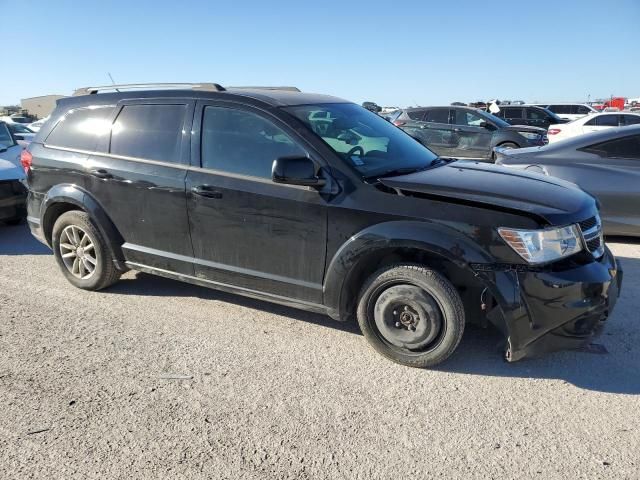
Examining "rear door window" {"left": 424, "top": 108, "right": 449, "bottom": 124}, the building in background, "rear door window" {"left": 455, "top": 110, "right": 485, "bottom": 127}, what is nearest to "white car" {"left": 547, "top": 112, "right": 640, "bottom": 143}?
"rear door window" {"left": 455, "top": 110, "right": 485, "bottom": 127}

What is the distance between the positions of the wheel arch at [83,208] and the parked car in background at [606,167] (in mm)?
4622

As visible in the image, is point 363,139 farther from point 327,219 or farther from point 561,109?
point 561,109

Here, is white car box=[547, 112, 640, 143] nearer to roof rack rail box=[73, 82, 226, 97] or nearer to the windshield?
the windshield

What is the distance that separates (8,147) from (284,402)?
741 cm

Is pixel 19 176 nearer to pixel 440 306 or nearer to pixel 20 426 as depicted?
pixel 20 426

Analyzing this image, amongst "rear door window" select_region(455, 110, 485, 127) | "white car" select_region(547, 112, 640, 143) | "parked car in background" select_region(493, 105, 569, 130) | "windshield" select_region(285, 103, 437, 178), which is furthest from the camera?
"parked car in background" select_region(493, 105, 569, 130)

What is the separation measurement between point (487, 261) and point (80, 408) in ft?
8.30

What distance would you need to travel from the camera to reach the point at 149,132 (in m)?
4.14

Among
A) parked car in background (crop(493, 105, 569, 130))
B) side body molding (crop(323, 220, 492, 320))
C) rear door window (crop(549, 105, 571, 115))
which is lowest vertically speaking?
side body molding (crop(323, 220, 492, 320))

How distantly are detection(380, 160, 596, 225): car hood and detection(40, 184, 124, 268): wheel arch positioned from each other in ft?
8.09

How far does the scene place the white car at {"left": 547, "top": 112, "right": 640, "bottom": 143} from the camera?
13.3 m

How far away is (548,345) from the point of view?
3.03 meters

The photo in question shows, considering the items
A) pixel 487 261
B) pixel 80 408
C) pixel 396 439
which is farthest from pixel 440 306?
pixel 80 408

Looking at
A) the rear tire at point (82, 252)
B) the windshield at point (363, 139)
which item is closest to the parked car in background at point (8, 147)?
the rear tire at point (82, 252)
